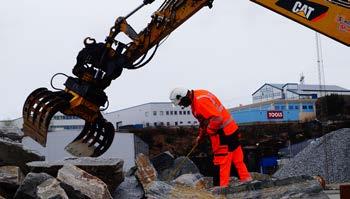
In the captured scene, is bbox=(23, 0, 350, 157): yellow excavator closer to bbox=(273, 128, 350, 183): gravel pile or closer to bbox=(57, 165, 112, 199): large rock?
bbox=(273, 128, 350, 183): gravel pile

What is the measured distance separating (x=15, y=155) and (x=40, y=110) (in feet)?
5.45

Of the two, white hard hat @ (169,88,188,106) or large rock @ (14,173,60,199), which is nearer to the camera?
large rock @ (14,173,60,199)

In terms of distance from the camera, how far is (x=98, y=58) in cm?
869

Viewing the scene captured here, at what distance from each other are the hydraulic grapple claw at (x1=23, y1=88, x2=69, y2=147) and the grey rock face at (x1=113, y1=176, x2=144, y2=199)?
262 centimetres

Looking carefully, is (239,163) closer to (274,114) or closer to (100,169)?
(100,169)

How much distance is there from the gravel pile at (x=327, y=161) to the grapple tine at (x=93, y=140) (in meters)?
2.88

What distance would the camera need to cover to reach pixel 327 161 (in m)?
8.95

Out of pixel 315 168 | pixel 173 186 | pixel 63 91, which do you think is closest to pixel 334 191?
pixel 173 186

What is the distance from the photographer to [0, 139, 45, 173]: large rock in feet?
22.0

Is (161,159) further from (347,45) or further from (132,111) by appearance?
(132,111)

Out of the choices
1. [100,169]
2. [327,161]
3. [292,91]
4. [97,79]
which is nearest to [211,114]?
[100,169]

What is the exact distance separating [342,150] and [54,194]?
6.30 metres

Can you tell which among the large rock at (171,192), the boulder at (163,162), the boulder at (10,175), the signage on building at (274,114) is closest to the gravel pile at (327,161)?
the boulder at (163,162)

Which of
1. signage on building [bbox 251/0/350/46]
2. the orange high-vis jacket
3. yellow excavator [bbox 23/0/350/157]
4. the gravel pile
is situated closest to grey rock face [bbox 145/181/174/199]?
the orange high-vis jacket
